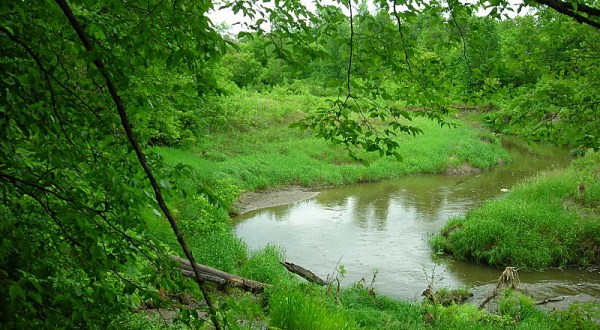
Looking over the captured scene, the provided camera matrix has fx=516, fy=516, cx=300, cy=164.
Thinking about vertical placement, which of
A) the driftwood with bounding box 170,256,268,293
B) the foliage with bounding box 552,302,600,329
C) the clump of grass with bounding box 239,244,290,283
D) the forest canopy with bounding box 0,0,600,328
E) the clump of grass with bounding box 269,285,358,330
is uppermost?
the forest canopy with bounding box 0,0,600,328

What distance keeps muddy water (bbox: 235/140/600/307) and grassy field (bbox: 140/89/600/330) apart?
111 centimetres

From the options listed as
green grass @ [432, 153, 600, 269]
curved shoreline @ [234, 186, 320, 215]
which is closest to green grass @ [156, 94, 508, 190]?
curved shoreline @ [234, 186, 320, 215]

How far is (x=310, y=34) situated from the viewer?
332 cm

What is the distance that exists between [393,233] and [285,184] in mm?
7599

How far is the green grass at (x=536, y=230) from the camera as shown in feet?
40.4

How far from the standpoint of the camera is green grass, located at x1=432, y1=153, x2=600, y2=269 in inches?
485

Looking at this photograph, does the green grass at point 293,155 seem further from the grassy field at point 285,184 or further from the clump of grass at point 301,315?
the clump of grass at point 301,315

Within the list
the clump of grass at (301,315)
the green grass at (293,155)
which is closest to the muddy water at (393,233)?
the green grass at (293,155)

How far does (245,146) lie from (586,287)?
16.3 meters

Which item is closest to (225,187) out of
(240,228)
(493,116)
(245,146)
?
(240,228)

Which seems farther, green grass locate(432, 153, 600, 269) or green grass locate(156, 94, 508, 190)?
green grass locate(156, 94, 508, 190)

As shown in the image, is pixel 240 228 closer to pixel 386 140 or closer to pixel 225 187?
pixel 225 187

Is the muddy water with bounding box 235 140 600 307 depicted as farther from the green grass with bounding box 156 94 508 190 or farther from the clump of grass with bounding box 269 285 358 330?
the clump of grass with bounding box 269 285 358 330

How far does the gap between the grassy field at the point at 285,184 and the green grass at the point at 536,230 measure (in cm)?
65
